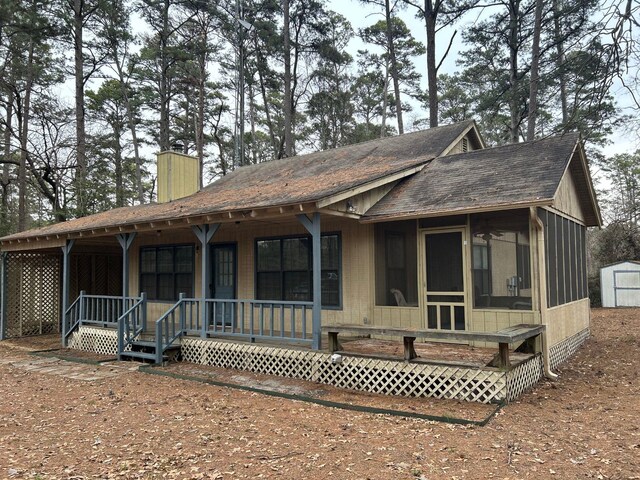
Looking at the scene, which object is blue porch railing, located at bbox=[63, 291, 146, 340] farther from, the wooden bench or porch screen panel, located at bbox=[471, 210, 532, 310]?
porch screen panel, located at bbox=[471, 210, 532, 310]

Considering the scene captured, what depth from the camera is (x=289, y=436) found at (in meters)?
5.04

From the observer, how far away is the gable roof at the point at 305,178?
8281 millimetres

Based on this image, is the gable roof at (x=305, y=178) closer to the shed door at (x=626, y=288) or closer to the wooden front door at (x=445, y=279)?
the wooden front door at (x=445, y=279)

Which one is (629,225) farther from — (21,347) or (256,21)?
(21,347)

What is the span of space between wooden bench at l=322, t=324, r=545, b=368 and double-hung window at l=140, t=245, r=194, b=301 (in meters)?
5.76

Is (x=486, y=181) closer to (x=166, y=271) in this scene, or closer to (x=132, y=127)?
(x=166, y=271)

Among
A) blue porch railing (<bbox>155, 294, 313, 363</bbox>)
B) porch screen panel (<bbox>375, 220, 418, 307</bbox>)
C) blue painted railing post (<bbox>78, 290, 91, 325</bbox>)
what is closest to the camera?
blue porch railing (<bbox>155, 294, 313, 363</bbox>)

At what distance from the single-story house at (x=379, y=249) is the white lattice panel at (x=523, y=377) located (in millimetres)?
332

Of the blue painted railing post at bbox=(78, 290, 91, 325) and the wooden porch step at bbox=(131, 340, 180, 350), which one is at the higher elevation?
the blue painted railing post at bbox=(78, 290, 91, 325)

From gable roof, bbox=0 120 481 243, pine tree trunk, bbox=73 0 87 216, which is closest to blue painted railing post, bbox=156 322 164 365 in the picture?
gable roof, bbox=0 120 481 243

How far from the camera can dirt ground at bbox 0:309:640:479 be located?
4168 millimetres

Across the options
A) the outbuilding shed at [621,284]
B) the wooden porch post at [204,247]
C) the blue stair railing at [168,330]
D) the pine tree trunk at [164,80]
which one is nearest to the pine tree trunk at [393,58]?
the pine tree trunk at [164,80]

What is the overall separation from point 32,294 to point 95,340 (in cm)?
457

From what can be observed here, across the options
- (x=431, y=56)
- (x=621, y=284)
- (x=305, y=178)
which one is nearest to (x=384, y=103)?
(x=431, y=56)
